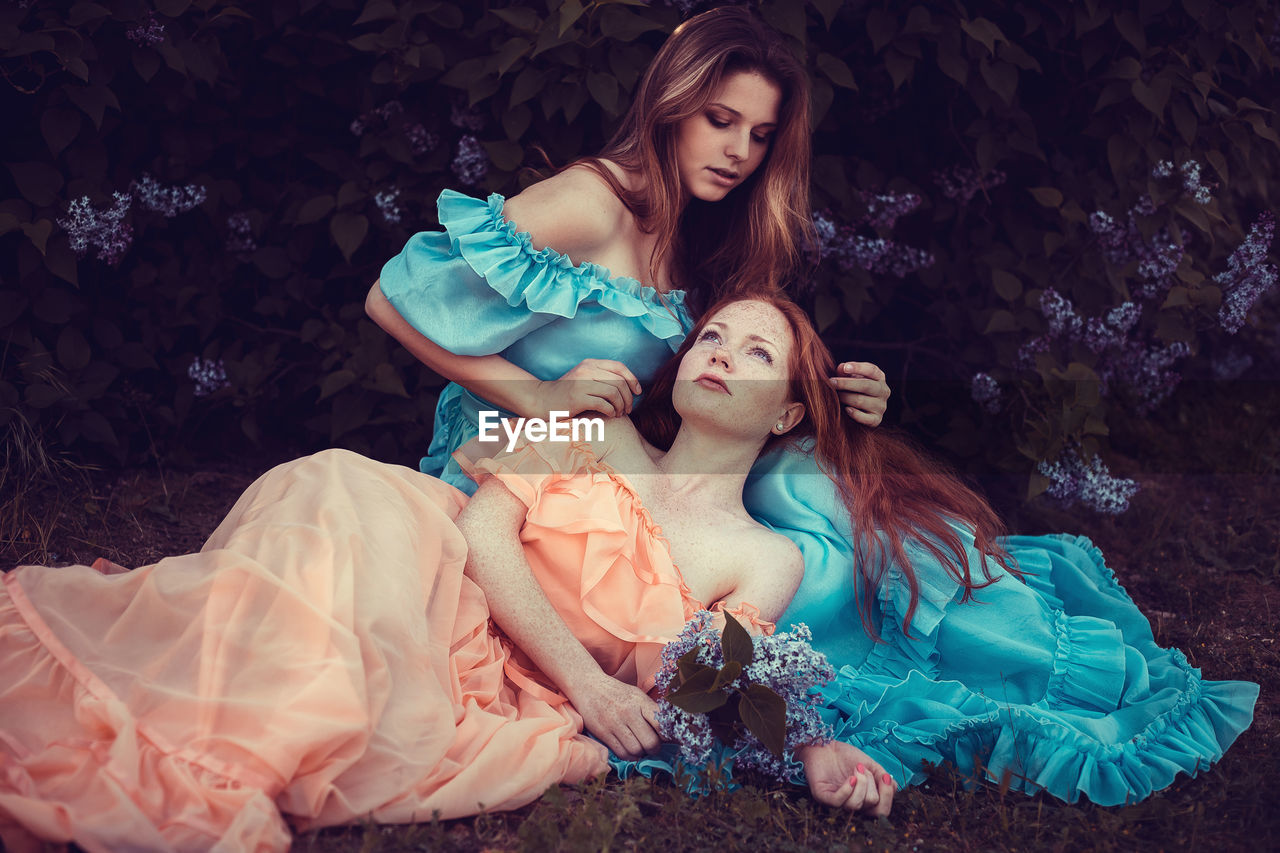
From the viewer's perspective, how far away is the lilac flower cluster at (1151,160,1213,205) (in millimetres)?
3295

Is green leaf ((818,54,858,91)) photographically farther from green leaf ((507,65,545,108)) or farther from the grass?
the grass

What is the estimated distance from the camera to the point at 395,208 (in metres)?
3.28

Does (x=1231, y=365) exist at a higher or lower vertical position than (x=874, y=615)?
higher

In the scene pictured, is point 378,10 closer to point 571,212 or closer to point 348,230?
point 348,230

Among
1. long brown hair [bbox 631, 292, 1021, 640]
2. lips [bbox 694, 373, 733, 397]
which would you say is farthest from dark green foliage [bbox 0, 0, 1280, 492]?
lips [bbox 694, 373, 733, 397]

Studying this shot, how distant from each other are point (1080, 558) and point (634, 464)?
4.56 ft

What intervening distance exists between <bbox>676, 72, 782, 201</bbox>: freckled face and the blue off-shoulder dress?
32 cm

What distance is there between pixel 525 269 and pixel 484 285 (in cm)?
12

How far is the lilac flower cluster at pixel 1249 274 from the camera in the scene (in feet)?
11.0

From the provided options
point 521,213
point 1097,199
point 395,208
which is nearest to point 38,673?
point 521,213

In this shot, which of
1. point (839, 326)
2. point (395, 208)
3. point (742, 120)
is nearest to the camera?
point (742, 120)

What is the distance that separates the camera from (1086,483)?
3295mm

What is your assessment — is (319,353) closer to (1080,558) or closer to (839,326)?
(839,326)

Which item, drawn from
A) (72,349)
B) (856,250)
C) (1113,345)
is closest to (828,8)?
(856,250)
